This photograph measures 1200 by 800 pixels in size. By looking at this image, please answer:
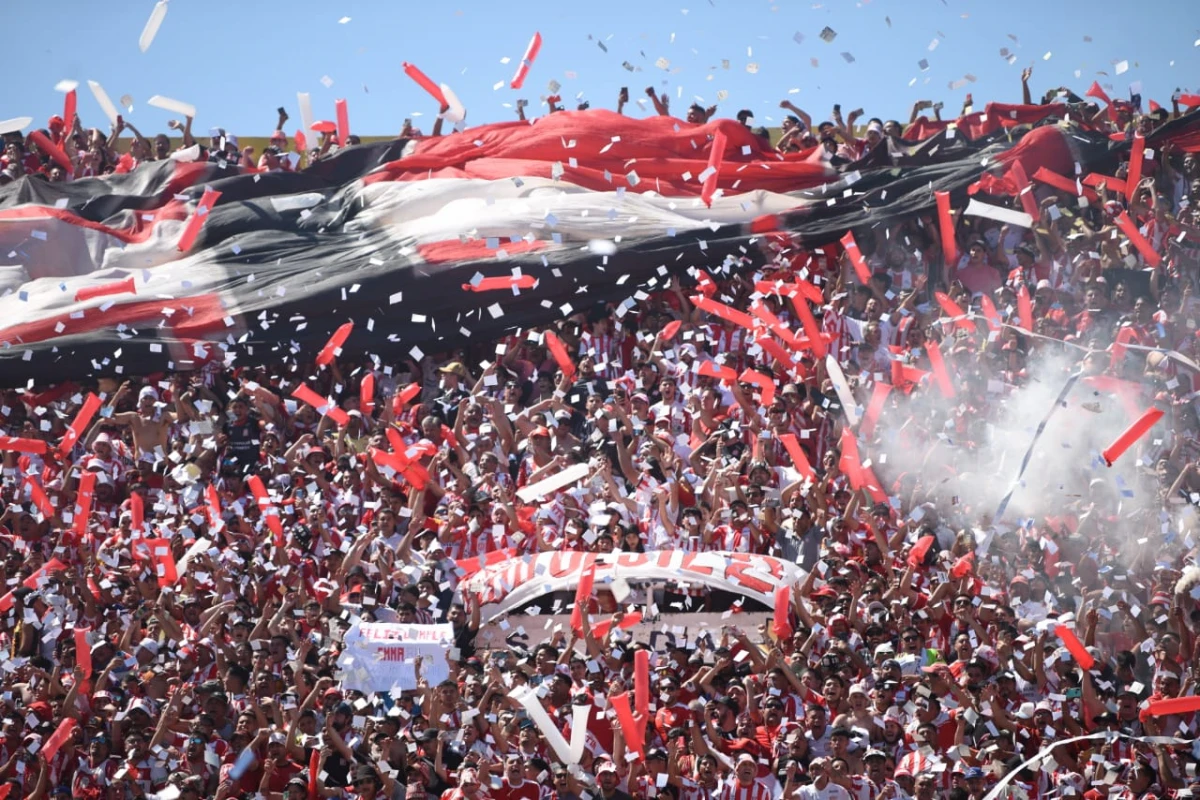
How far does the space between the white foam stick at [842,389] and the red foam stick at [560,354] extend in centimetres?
173

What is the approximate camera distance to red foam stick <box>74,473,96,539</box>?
10.5 meters

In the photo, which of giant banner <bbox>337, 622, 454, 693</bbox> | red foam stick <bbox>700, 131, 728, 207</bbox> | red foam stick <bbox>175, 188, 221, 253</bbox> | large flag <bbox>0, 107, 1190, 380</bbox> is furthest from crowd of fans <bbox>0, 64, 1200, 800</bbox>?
red foam stick <bbox>175, 188, 221, 253</bbox>

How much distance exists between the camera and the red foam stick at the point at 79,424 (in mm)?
11078

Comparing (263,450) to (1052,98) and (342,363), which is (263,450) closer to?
(342,363)

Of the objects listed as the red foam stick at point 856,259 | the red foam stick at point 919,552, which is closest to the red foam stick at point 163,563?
the red foam stick at point 919,552

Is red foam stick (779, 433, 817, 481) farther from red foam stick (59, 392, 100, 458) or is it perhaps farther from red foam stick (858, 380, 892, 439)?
red foam stick (59, 392, 100, 458)

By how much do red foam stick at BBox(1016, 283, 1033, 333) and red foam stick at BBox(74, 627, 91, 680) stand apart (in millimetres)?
5687

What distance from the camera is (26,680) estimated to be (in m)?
9.27

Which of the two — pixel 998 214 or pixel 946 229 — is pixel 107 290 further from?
pixel 998 214

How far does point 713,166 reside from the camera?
1176 centimetres

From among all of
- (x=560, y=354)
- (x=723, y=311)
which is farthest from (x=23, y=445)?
(x=723, y=311)

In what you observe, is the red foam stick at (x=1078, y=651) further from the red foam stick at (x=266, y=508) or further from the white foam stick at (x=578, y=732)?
the red foam stick at (x=266, y=508)

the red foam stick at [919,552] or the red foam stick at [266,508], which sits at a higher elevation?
the red foam stick at [266,508]

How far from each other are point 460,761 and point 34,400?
5259 millimetres
